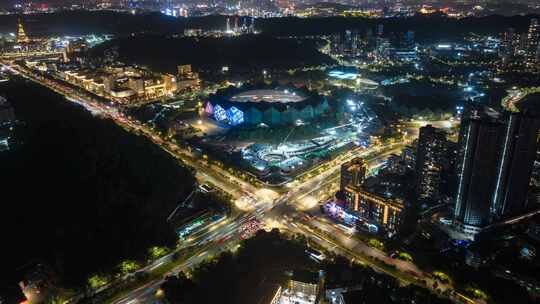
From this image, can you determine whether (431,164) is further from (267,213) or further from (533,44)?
(533,44)

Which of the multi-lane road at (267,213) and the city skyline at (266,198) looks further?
the multi-lane road at (267,213)

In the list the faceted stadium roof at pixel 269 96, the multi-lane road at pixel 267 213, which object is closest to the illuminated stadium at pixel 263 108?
the faceted stadium roof at pixel 269 96

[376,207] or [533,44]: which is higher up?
[533,44]

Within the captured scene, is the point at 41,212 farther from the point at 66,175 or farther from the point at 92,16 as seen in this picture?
the point at 92,16

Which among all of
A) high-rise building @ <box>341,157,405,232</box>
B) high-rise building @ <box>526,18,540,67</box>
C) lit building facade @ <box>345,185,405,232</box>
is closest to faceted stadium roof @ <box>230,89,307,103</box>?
high-rise building @ <box>341,157,405,232</box>

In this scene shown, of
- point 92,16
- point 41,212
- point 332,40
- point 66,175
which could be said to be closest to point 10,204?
point 41,212

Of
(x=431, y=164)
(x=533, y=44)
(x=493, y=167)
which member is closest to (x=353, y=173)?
(x=431, y=164)

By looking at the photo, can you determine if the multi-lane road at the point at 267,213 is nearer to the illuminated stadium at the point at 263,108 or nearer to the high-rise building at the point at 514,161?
the illuminated stadium at the point at 263,108
